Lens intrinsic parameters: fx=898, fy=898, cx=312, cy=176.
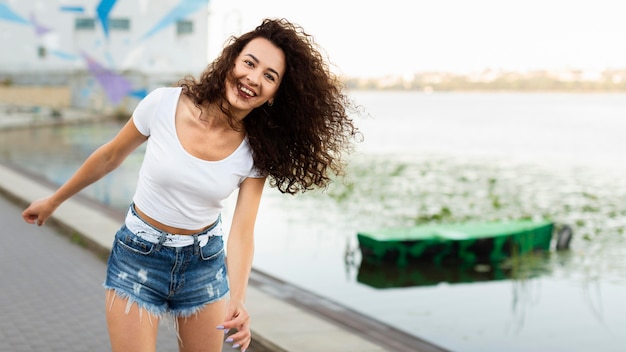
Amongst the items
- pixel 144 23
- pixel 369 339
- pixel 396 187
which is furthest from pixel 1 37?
pixel 369 339

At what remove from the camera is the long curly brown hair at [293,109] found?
3.20m

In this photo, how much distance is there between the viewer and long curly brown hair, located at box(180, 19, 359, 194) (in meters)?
3.20

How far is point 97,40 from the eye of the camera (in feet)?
199

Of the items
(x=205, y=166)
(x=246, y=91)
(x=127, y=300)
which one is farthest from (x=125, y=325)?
(x=246, y=91)

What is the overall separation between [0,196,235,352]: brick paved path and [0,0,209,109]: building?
47588mm

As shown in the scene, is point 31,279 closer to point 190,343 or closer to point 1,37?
point 190,343

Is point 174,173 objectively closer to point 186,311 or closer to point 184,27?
point 186,311

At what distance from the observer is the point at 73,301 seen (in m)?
7.28

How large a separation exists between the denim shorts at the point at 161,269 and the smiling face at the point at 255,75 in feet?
1.67

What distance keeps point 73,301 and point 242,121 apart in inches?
178

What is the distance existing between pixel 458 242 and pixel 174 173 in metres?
9.39

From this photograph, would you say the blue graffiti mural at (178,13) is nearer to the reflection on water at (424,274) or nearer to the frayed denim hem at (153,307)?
the reflection on water at (424,274)

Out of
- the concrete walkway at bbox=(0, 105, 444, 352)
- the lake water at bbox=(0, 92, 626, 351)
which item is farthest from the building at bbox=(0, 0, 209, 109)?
the concrete walkway at bbox=(0, 105, 444, 352)

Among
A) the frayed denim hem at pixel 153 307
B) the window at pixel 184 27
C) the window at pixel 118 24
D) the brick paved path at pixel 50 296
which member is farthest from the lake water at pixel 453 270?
the window at pixel 184 27
